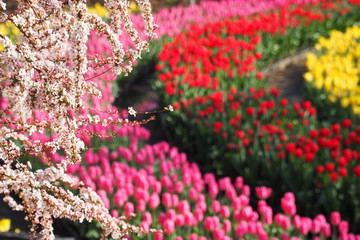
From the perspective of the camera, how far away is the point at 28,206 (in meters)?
1.55

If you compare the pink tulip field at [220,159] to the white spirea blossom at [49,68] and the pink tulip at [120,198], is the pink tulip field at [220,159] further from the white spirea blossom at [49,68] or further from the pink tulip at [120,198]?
the white spirea blossom at [49,68]

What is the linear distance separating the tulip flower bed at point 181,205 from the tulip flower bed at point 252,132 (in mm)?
462

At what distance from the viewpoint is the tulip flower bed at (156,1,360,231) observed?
4.07m

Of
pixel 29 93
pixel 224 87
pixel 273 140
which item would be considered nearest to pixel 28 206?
pixel 29 93

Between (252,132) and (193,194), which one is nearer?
(193,194)

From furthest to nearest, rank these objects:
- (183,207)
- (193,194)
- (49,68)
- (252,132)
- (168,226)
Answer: (252,132) < (193,194) < (183,207) < (168,226) < (49,68)

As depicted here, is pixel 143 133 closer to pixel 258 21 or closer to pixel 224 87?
pixel 224 87

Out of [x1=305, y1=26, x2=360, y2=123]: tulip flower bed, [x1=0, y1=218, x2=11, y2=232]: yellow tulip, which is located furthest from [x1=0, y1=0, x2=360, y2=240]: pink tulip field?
[x1=0, y1=218, x2=11, y2=232]: yellow tulip

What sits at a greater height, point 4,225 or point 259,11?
point 259,11

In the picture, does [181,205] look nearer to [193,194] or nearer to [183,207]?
[183,207]

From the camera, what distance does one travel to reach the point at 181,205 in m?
3.20

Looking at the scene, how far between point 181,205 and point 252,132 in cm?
160

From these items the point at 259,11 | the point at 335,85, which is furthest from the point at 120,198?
the point at 259,11

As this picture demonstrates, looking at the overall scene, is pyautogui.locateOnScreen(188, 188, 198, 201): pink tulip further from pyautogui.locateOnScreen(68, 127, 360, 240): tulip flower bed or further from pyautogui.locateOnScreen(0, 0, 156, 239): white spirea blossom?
pyautogui.locateOnScreen(0, 0, 156, 239): white spirea blossom
